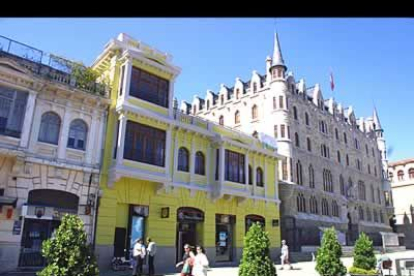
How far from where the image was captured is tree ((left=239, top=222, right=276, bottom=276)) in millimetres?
10938

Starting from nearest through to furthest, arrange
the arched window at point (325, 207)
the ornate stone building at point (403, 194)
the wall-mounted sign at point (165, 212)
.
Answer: the wall-mounted sign at point (165, 212)
the arched window at point (325, 207)
the ornate stone building at point (403, 194)

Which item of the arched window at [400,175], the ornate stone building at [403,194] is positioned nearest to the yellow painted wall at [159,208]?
the ornate stone building at [403,194]

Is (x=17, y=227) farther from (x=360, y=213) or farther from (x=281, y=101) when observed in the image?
(x=360, y=213)

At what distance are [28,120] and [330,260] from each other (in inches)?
565

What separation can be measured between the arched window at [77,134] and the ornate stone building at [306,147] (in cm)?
1696

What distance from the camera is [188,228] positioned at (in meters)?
20.8

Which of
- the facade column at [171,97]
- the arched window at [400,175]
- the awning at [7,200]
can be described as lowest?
the awning at [7,200]

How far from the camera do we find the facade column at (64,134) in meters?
16.0

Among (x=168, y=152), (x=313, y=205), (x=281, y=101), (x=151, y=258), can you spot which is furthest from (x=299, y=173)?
(x=151, y=258)

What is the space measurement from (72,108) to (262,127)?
21.1 metres

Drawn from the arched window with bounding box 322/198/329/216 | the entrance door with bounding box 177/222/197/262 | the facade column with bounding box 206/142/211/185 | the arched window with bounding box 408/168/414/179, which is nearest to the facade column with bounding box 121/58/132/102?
the facade column with bounding box 206/142/211/185

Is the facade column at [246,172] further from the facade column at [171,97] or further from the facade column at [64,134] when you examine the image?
the facade column at [64,134]

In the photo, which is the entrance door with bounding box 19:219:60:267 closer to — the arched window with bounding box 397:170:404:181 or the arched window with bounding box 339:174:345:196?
the arched window with bounding box 339:174:345:196

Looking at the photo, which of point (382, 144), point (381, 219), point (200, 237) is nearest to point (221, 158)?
point (200, 237)
